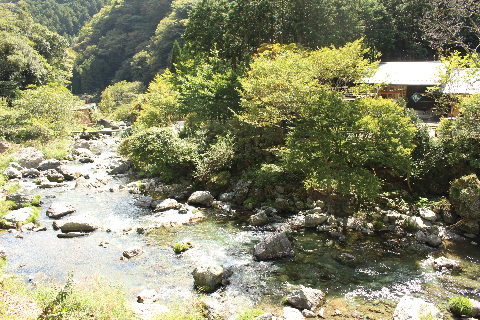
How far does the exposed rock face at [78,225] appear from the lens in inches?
652

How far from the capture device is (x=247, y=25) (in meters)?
36.2

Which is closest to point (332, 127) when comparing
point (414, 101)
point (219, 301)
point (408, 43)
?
point (219, 301)

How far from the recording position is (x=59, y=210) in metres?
18.6

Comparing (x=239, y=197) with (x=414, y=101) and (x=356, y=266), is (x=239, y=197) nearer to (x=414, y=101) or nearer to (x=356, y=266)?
(x=356, y=266)

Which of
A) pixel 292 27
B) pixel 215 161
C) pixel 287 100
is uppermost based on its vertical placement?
pixel 292 27

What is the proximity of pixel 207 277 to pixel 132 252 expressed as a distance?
4404 mm

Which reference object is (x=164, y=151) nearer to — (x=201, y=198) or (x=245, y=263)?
(x=201, y=198)

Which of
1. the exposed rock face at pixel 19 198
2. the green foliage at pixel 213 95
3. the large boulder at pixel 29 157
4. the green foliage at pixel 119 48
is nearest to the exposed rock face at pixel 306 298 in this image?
the green foliage at pixel 213 95

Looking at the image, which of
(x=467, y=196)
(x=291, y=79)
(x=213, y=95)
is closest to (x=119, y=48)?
(x=213, y=95)

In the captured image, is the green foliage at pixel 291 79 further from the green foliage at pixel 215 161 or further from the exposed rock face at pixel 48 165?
the exposed rock face at pixel 48 165

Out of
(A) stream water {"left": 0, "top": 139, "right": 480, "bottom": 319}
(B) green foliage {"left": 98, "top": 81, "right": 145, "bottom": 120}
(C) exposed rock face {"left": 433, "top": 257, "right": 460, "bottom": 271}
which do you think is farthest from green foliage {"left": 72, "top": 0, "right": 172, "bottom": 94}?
(C) exposed rock face {"left": 433, "top": 257, "right": 460, "bottom": 271}

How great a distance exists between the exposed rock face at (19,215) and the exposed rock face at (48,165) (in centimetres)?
1007

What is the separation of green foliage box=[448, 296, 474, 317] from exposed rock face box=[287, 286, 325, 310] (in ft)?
13.0

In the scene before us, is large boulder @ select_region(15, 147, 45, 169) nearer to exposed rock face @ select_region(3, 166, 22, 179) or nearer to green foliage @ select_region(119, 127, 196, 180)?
exposed rock face @ select_region(3, 166, 22, 179)
